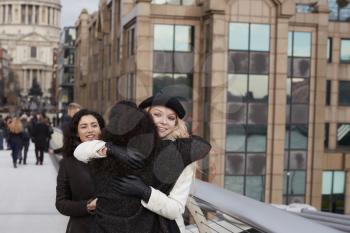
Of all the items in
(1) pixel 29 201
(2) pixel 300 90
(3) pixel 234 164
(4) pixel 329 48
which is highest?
(4) pixel 329 48

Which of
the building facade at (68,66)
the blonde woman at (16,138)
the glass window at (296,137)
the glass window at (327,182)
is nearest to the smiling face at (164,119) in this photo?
the blonde woman at (16,138)

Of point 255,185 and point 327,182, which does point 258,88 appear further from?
point 327,182

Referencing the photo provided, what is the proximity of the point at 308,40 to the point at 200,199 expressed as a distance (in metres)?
28.7

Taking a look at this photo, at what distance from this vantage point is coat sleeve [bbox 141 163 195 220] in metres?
2.65

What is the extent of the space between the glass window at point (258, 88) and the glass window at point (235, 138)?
167cm

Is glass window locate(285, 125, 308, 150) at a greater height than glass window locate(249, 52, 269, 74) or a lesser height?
lesser

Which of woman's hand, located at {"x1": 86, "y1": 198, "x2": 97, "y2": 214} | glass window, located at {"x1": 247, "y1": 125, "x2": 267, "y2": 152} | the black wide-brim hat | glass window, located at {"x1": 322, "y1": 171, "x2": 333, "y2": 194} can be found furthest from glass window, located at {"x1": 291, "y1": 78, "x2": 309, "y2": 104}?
the black wide-brim hat

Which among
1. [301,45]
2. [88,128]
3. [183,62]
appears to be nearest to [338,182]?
[301,45]

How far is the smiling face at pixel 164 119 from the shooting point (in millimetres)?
2996

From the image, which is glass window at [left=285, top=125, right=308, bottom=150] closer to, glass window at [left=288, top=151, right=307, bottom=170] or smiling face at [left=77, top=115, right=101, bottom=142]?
glass window at [left=288, top=151, right=307, bottom=170]

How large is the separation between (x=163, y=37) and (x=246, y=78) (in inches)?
192

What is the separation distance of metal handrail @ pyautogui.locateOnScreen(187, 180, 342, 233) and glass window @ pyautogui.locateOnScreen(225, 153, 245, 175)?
2558cm

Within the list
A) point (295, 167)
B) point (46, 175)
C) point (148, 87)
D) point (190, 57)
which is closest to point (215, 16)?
point (190, 57)

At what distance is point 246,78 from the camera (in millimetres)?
28812
